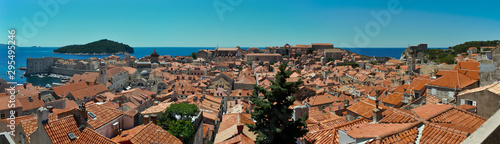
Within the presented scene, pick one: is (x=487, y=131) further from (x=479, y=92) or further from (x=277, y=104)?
(x=479, y=92)

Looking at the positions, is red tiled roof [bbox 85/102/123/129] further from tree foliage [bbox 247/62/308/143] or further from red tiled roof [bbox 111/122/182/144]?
tree foliage [bbox 247/62/308/143]

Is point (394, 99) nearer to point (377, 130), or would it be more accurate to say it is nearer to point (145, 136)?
point (377, 130)

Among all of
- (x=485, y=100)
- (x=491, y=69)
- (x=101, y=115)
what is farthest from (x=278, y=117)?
(x=491, y=69)

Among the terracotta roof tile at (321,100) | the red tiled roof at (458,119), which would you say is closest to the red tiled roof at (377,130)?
the red tiled roof at (458,119)

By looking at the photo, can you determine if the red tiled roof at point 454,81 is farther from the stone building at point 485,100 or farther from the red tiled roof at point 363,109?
the red tiled roof at point 363,109

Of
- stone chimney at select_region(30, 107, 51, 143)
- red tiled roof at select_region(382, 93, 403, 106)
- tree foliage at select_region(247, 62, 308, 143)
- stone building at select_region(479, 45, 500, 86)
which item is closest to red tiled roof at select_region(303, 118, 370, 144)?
tree foliage at select_region(247, 62, 308, 143)

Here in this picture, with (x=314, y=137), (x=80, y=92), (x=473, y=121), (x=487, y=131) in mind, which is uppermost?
(x=487, y=131)

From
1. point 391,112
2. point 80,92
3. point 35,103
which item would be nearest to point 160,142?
point 391,112

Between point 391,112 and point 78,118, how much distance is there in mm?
10499

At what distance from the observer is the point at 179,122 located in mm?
13219

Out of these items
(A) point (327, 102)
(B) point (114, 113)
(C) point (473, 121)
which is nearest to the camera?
(C) point (473, 121)

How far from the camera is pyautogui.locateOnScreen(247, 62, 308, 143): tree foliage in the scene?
962 cm

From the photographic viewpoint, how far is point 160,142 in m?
10.2

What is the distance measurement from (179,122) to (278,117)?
551 cm
